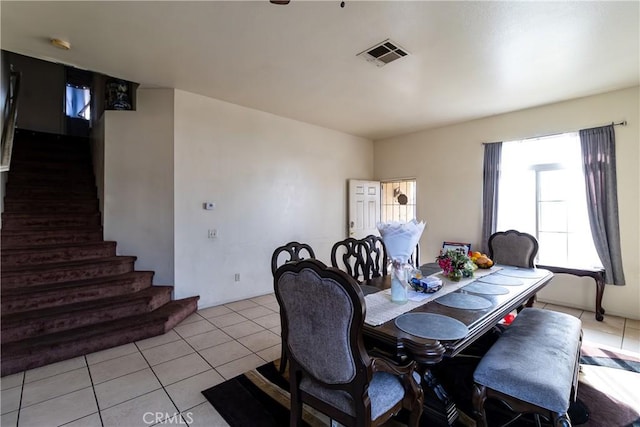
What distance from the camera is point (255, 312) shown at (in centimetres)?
381

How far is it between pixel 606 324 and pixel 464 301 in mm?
2902

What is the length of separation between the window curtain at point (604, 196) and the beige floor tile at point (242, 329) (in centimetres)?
429

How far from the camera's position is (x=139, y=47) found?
2676mm

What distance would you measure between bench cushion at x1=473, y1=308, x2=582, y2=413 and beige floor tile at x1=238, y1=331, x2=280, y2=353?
1938mm

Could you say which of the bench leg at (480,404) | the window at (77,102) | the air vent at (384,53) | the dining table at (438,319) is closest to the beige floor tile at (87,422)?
the dining table at (438,319)

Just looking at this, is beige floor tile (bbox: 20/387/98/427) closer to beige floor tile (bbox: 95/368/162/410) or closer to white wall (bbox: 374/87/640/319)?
beige floor tile (bbox: 95/368/162/410)

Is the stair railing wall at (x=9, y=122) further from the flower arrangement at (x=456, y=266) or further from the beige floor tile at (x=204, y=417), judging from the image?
the flower arrangement at (x=456, y=266)

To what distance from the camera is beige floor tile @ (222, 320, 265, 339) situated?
10.3 feet

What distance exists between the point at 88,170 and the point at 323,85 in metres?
4.52

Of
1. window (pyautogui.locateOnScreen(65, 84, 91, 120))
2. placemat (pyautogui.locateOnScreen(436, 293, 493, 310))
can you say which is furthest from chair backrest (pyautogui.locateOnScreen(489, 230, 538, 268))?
window (pyautogui.locateOnScreen(65, 84, 91, 120))

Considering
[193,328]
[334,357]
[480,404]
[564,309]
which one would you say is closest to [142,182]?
[193,328]

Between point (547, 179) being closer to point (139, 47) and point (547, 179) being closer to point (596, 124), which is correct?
point (596, 124)

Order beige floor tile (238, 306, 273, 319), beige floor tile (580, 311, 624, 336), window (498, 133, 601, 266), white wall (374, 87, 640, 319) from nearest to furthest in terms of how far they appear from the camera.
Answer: beige floor tile (580, 311, 624, 336), white wall (374, 87, 640, 319), beige floor tile (238, 306, 273, 319), window (498, 133, 601, 266)

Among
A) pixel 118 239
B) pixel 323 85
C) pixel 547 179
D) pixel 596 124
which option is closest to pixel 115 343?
pixel 118 239
